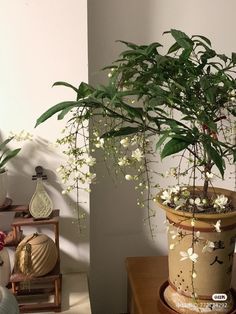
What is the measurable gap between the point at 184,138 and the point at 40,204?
0.65 metres

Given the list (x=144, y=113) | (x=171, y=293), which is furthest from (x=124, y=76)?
(x=171, y=293)

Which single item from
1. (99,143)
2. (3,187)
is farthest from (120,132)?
(3,187)

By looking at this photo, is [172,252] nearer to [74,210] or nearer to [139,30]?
[74,210]

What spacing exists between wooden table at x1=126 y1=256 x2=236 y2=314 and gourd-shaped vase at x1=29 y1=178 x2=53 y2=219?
400mm

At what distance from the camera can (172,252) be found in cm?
114

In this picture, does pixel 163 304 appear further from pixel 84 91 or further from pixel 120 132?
pixel 84 91

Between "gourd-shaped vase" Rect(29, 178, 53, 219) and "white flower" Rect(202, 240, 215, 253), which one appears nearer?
"white flower" Rect(202, 240, 215, 253)

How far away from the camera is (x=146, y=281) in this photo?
1361 millimetres

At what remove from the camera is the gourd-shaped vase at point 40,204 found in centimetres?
130

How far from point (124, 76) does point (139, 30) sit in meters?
0.55

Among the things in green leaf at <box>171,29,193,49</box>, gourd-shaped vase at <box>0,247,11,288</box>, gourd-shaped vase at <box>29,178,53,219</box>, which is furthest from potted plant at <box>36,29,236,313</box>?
gourd-shaped vase at <box>0,247,11,288</box>

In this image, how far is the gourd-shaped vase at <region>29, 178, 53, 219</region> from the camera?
1.30m

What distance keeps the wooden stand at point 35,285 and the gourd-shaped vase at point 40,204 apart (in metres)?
0.02

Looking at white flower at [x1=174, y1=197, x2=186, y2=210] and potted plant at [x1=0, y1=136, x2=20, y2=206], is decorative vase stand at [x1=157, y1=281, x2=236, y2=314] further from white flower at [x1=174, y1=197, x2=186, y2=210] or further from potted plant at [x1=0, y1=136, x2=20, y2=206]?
potted plant at [x1=0, y1=136, x2=20, y2=206]
